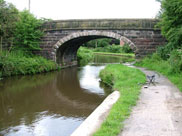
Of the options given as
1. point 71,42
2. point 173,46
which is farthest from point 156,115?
point 71,42

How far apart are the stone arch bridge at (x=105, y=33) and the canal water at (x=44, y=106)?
5.40 meters

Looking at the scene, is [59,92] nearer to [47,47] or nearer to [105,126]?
[105,126]

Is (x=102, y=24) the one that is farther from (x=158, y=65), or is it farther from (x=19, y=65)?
(x=19, y=65)

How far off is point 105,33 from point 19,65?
6.27 m

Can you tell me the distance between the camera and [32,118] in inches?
263

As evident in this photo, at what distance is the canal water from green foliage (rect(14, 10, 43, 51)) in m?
4.57

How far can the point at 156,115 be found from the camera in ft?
15.9

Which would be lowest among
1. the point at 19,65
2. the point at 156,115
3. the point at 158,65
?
the point at 156,115

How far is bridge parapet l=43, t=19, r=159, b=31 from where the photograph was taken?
52.1ft

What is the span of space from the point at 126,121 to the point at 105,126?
0.55 meters

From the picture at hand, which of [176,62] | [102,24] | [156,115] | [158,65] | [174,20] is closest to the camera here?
[156,115]

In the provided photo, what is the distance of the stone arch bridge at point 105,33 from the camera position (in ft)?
52.2

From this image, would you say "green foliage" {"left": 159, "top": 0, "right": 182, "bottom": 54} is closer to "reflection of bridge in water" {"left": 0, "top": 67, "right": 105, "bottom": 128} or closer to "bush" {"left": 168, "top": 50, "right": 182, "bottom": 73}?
"bush" {"left": 168, "top": 50, "right": 182, "bottom": 73}

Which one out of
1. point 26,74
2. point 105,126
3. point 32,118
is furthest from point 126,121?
point 26,74
